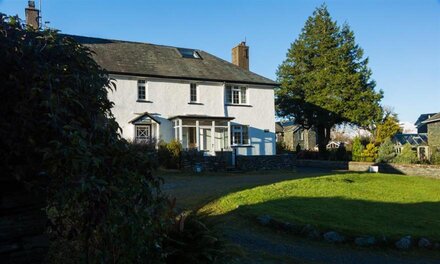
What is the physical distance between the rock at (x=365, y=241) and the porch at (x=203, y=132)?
18.9 m

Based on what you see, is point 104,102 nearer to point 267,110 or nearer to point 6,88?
point 6,88

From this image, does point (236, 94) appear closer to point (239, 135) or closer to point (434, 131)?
point (239, 135)

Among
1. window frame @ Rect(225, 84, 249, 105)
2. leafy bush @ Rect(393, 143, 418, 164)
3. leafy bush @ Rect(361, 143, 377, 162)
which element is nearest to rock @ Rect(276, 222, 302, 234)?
window frame @ Rect(225, 84, 249, 105)

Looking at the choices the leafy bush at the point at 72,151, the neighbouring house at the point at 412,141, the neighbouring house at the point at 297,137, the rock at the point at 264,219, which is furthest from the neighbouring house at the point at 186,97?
the neighbouring house at the point at 297,137

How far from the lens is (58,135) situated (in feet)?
10.1

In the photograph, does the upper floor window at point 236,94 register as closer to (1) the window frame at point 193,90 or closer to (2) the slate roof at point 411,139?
(1) the window frame at point 193,90

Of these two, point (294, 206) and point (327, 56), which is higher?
point (327, 56)

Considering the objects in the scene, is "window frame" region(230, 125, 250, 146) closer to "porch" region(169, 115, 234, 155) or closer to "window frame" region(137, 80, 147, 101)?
"porch" region(169, 115, 234, 155)

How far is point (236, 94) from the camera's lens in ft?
101

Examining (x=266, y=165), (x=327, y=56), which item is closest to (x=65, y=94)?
(x=266, y=165)

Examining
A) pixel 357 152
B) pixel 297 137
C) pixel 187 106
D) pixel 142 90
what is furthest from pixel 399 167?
pixel 297 137

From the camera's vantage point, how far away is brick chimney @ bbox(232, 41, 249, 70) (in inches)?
1346

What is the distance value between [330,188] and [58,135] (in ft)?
41.3

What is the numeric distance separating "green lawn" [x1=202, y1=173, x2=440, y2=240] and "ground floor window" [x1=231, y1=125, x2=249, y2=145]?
46.1ft
